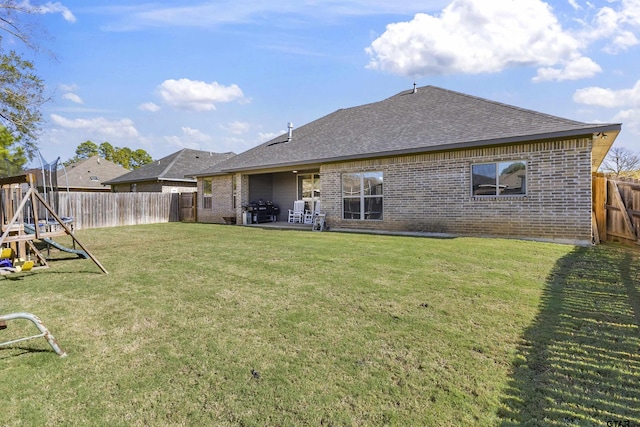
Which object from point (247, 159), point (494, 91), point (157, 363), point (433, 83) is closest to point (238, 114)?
point (247, 159)

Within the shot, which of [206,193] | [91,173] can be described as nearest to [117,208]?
[206,193]

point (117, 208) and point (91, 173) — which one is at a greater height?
point (91, 173)

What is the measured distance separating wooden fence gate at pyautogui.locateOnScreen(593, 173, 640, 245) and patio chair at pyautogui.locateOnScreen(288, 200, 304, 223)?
11.6m

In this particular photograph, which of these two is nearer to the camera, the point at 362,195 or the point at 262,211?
the point at 362,195

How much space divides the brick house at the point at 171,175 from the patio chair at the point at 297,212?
8544 mm

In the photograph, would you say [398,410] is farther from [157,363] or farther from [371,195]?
[371,195]

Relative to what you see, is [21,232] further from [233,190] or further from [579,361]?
[233,190]

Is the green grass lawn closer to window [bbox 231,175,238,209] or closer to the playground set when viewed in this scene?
the playground set

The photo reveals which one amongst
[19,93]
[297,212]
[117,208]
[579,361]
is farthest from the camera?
[117,208]

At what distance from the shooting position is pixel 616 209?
30.8 ft

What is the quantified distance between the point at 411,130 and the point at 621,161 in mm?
27156

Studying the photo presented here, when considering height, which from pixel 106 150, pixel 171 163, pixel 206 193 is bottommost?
pixel 206 193

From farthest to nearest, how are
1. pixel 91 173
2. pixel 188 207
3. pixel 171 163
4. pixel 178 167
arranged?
1. pixel 91 173
2. pixel 171 163
3. pixel 178 167
4. pixel 188 207

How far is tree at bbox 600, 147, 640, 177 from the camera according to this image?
91.2ft
